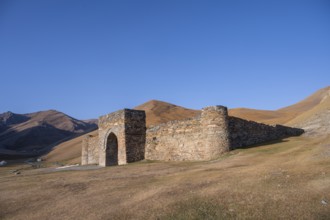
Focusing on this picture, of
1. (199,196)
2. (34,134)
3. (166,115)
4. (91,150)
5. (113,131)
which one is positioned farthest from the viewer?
(34,134)

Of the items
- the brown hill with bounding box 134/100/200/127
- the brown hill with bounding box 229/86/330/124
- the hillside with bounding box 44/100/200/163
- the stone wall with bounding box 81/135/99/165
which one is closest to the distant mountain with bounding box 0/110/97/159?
the hillside with bounding box 44/100/200/163

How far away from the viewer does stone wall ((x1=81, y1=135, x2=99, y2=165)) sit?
27.1 meters

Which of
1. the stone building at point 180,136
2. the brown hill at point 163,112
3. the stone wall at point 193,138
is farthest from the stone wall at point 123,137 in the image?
the brown hill at point 163,112

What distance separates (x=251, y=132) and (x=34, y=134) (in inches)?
3307

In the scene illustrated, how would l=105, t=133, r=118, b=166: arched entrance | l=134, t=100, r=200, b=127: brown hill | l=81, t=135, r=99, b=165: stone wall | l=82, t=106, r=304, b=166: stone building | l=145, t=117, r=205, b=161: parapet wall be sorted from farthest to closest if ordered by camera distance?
l=134, t=100, r=200, b=127: brown hill → l=81, t=135, r=99, b=165: stone wall → l=105, t=133, r=118, b=166: arched entrance → l=145, t=117, r=205, b=161: parapet wall → l=82, t=106, r=304, b=166: stone building

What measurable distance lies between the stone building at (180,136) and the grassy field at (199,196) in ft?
14.9

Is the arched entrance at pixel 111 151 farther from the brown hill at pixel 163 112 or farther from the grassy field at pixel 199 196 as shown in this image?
the brown hill at pixel 163 112

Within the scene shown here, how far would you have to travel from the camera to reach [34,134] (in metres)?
91.2

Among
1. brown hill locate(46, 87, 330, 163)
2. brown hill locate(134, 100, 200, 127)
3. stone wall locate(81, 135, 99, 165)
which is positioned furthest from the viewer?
brown hill locate(134, 100, 200, 127)

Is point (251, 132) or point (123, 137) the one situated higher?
point (123, 137)

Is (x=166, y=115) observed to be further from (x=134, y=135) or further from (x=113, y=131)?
(x=134, y=135)

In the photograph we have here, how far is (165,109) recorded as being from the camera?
181 ft

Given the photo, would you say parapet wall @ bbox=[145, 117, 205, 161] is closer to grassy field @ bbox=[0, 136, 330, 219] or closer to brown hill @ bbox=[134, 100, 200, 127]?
grassy field @ bbox=[0, 136, 330, 219]

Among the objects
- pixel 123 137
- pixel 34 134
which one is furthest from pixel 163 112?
pixel 34 134
